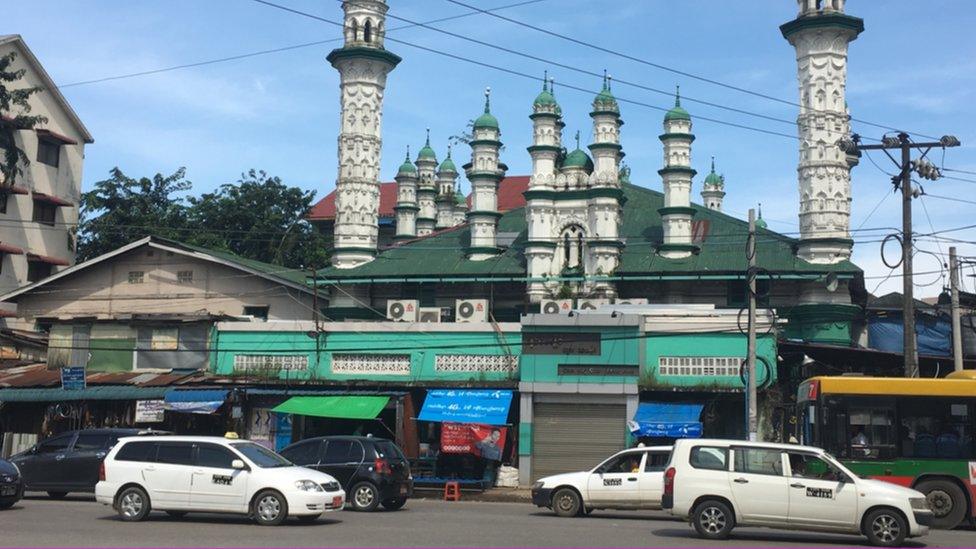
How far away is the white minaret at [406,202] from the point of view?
63375 mm

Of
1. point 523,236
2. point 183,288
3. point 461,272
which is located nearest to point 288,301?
point 183,288

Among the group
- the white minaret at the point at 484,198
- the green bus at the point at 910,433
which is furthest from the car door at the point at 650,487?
the white minaret at the point at 484,198

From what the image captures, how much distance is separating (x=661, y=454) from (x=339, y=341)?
16.3 meters

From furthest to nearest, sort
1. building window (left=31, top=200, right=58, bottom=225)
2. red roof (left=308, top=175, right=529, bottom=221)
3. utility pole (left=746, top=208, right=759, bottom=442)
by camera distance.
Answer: red roof (left=308, top=175, right=529, bottom=221), building window (left=31, top=200, right=58, bottom=225), utility pole (left=746, top=208, right=759, bottom=442)

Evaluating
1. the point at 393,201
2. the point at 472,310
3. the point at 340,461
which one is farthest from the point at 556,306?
the point at 393,201

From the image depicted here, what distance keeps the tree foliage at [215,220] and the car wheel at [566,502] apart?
147 feet

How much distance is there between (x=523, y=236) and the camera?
163 feet

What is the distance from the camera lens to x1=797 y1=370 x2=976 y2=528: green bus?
2120 cm

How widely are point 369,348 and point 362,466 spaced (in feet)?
42.9

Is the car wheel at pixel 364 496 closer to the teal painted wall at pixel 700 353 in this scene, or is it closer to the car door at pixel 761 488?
the car door at pixel 761 488

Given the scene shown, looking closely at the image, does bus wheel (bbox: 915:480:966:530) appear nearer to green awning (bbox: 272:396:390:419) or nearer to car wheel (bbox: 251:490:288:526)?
car wheel (bbox: 251:490:288:526)

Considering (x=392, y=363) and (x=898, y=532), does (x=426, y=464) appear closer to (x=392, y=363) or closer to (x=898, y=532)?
(x=392, y=363)

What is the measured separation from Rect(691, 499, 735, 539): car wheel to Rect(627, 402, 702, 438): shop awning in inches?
529

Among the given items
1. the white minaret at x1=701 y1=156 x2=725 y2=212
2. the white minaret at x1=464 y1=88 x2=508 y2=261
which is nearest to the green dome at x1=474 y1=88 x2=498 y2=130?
the white minaret at x1=464 y1=88 x2=508 y2=261
